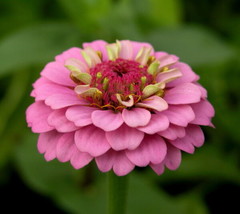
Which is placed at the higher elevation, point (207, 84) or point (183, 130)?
point (207, 84)

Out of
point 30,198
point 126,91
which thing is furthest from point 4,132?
point 126,91

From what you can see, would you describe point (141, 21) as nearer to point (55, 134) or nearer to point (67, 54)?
point (67, 54)

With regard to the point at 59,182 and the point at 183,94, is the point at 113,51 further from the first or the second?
the point at 59,182

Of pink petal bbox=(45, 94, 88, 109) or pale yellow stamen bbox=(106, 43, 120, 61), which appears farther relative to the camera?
pale yellow stamen bbox=(106, 43, 120, 61)

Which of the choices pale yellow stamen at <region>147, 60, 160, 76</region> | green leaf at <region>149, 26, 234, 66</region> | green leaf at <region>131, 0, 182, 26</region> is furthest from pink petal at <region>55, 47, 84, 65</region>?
green leaf at <region>131, 0, 182, 26</region>

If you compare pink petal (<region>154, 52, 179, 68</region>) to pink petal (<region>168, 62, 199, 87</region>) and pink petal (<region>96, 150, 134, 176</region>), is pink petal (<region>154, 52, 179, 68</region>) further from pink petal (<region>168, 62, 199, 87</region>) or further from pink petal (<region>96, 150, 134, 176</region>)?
pink petal (<region>96, 150, 134, 176</region>)

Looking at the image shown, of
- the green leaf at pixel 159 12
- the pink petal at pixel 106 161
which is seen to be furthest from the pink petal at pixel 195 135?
the green leaf at pixel 159 12

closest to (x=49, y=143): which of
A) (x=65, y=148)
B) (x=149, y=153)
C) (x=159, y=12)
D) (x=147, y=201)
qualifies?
(x=65, y=148)
